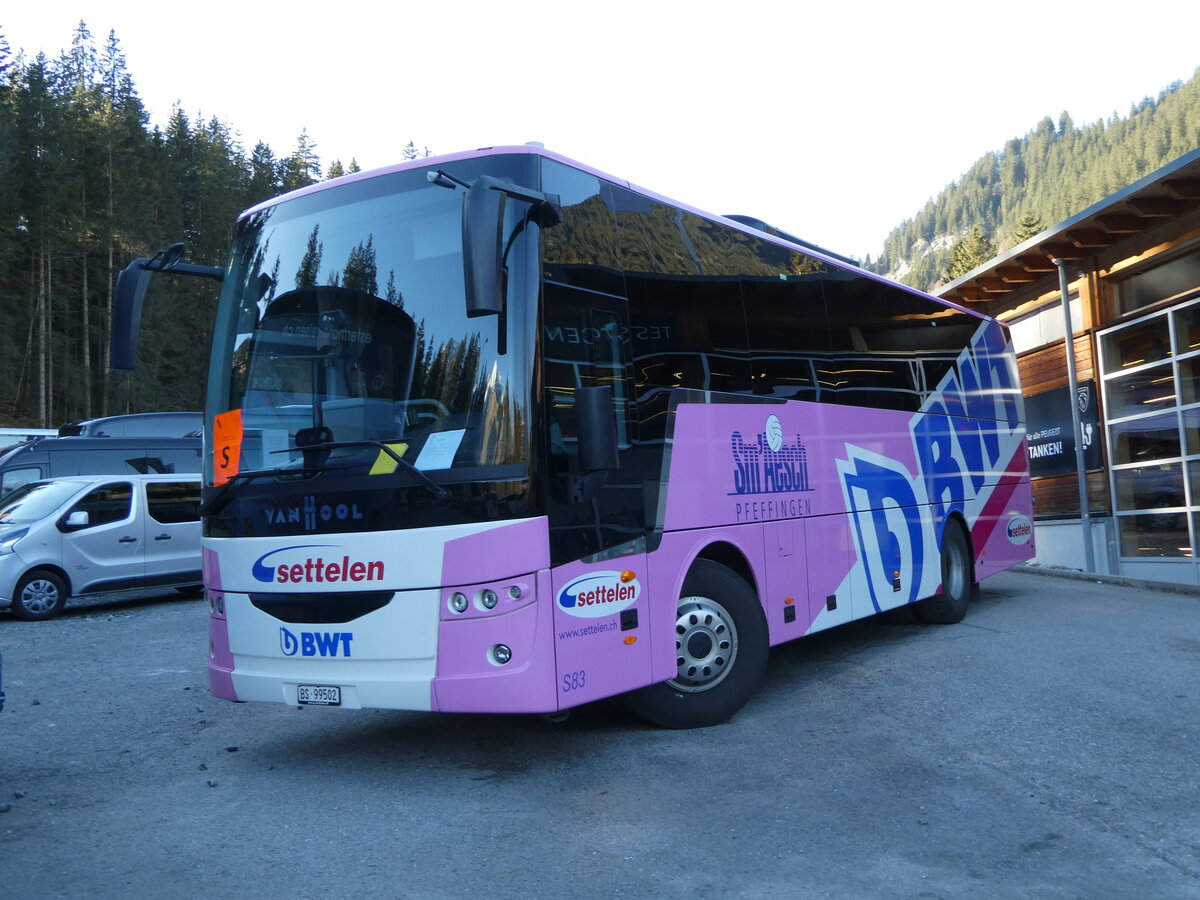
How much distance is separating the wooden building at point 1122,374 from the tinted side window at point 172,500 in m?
12.9

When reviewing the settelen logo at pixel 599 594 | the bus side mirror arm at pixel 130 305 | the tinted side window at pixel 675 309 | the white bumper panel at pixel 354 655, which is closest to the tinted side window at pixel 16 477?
the bus side mirror arm at pixel 130 305

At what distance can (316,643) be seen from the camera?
5.53 m

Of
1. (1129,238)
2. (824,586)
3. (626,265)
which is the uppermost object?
(1129,238)

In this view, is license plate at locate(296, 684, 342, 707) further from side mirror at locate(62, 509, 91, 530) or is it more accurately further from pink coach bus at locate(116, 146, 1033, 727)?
side mirror at locate(62, 509, 91, 530)

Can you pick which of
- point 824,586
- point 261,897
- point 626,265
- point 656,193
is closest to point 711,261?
point 656,193

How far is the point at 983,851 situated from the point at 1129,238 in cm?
1345

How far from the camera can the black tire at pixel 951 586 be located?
1046cm

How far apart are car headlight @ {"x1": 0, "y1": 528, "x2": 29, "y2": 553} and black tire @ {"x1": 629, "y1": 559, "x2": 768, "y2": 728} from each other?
10.4 meters

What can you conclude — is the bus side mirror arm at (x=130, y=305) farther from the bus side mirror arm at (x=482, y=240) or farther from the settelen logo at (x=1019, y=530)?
the settelen logo at (x=1019, y=530)

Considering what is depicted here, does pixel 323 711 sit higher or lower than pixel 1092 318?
lower

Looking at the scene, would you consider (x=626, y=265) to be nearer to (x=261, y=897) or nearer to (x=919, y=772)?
(x=919, y=772)

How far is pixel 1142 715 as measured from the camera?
6.36m

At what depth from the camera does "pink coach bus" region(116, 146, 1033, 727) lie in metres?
5.25

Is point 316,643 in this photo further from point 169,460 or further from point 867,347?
point 169,460
